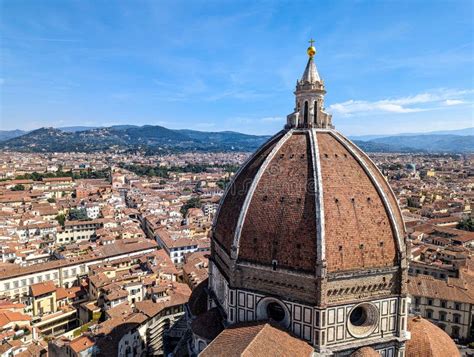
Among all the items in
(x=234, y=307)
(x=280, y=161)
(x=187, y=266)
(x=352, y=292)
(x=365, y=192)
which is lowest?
(x=187, y=266)

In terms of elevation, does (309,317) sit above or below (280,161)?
below

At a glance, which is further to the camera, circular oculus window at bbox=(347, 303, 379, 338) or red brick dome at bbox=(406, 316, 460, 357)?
red brick dome at bbox=(406, 316, 460, 357)

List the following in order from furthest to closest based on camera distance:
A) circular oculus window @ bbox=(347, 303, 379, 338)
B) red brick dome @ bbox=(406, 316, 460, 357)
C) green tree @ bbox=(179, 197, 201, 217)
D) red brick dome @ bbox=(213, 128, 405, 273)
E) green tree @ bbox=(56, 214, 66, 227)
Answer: green tree @ bbox=(179, 197, 201, 217), green tree @ bbox=(56, 214, 66, 227), red brick dome @ bbox=(406, 316, 460, 357), circular oculus window @ bbox=(347, 303, 379, 338), red brick dome @ bbox=(213, 128, 405, 273)

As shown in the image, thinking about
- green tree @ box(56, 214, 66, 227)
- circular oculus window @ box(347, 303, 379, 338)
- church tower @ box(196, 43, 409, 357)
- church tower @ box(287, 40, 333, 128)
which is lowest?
green tree @ box(56, 214, 66, 227)

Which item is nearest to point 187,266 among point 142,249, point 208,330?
point 142,249

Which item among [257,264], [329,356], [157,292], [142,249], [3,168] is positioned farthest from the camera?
[3,168]

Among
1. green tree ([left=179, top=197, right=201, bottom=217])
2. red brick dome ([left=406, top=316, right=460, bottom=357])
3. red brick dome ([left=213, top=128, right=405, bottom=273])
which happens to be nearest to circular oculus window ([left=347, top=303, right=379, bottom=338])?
red brick dome ([left=213, top=128, right=405, bottom=273])

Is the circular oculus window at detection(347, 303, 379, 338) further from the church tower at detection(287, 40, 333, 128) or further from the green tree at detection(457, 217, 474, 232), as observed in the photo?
the green tree at detection(457, 217, 474, 232)

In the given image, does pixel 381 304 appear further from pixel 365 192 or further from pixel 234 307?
pixel 234 307
